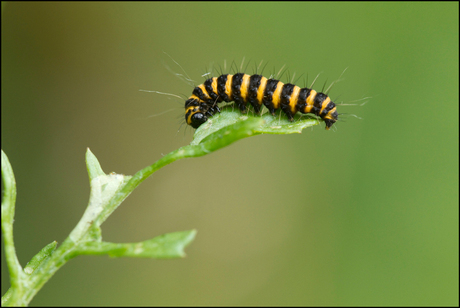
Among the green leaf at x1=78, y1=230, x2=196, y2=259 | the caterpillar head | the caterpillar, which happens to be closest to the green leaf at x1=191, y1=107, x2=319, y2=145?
the green leaf at x1=78, y1=230, x2=196, y2=259

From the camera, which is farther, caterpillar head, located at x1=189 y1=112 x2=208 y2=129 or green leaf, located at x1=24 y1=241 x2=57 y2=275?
caterpillar head, located at x1=189 y1=112 x2=208 y2=129

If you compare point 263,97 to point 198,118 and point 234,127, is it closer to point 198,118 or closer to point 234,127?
point 198,118

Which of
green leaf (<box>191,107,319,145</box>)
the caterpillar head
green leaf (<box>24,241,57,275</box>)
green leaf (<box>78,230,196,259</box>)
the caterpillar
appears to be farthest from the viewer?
the caterpillar head

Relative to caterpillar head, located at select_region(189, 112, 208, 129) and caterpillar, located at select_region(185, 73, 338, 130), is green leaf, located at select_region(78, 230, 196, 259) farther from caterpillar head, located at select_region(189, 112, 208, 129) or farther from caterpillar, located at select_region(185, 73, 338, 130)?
caterpillar head, located at select_region(189, 112, 208, 129)

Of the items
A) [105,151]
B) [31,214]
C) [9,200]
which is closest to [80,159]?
[105,151]

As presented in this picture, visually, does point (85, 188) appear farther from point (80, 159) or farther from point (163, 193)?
point (163, 193)

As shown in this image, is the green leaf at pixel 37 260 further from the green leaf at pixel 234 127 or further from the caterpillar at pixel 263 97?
the caterpillar at pixel 263 97
